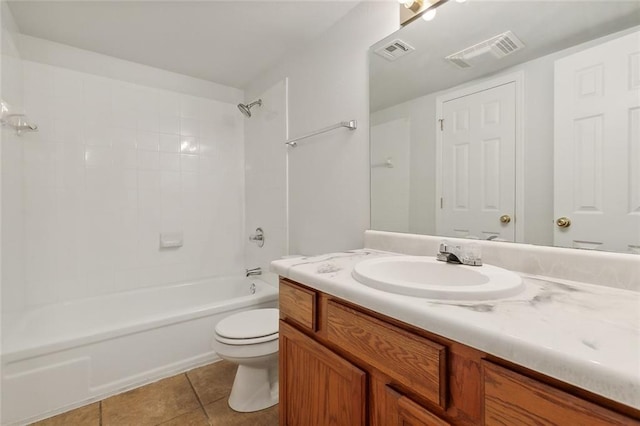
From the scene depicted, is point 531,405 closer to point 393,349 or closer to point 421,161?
point 393,349

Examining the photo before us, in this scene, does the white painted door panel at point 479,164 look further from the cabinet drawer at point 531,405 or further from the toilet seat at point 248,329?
the toilet seat at point 248,329

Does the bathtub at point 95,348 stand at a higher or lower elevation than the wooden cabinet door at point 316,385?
lower

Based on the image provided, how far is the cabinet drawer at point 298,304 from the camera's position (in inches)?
37.3

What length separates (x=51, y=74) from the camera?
6.45ft

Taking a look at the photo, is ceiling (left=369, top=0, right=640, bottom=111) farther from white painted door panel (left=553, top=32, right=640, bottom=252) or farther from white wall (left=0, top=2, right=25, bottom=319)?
white wall (left=0, top=2, right=25, bottom=319)

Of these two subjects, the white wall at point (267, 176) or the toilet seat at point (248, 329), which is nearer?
the toilet seat at point (248, 329)

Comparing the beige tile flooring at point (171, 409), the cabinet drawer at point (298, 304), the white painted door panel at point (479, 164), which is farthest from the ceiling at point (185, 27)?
the beige tile flooring at point (171, 409)

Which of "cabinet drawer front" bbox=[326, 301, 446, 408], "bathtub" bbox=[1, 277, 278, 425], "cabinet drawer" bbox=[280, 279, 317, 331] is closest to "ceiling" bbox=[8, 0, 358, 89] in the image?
"cabinet drawer" bbox=[280, 279, 317, 331]

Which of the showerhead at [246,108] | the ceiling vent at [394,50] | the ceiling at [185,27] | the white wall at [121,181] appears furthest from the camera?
the showerhead at [246,108]

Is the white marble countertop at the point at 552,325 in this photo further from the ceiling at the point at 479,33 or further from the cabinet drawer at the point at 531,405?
the ceiling at the point at 479,33

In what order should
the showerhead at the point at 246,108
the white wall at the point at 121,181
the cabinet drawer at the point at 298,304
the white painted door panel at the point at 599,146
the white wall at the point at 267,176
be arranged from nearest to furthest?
the white painted door panel at the point at 599,146
the cabinet drawer at the point at 298,304
the white wall at the point at 121,181
the white wall at the point at 267,176
the showerhead at the point at 246,108

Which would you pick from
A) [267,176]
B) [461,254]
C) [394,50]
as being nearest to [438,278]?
[461,254]

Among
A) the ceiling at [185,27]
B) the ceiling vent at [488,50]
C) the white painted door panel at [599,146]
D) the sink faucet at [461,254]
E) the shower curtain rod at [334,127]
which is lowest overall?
the sink faucet at [461,254]

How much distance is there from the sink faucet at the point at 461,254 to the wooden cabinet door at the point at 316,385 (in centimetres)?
51
